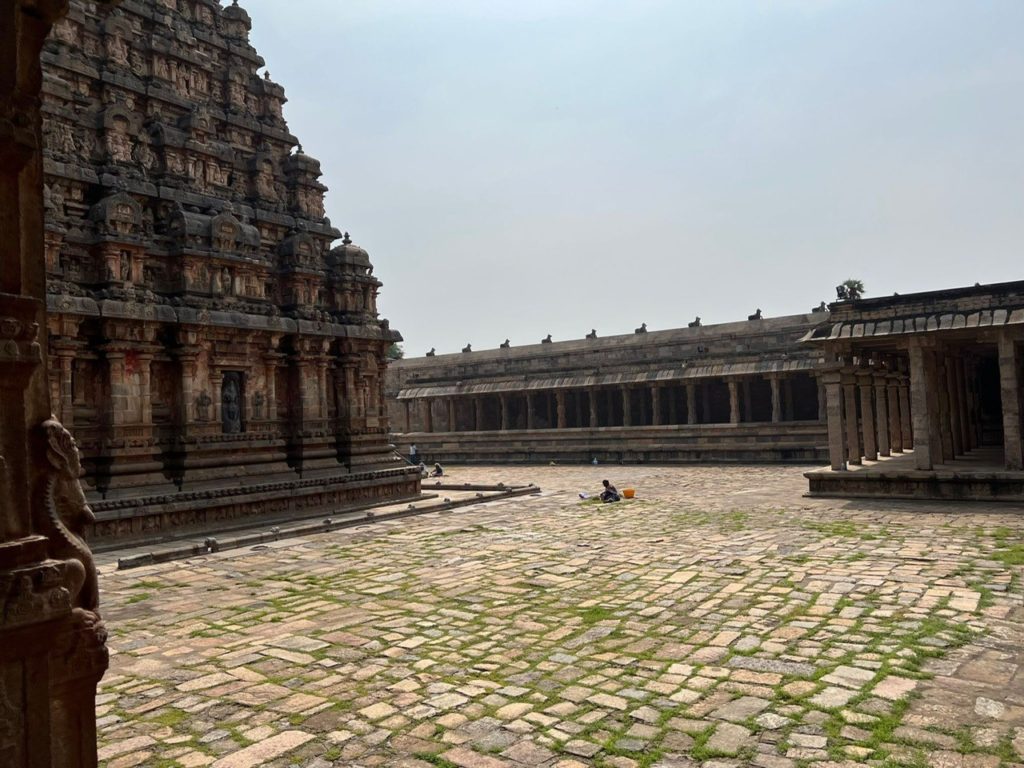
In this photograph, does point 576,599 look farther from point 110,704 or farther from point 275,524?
point 275,524

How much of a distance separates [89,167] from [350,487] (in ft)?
30.7

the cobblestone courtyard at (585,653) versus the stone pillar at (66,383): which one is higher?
the stone pillar at (66,383)

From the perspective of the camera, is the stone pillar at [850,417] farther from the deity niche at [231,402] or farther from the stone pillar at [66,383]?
the stone pillar at [66,383]

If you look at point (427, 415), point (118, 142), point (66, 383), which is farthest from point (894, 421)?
point (427, 415)

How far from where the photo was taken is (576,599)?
9.02 m

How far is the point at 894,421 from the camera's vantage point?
970 inches

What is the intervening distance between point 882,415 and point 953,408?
7.27 ft

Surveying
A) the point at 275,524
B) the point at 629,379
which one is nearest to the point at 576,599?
the point at 275,524

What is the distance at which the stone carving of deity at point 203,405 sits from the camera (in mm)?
16781

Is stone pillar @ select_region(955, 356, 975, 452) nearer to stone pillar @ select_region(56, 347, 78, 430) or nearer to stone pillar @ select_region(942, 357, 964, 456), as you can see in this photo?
stone pillar @ select_region(942, 357, 964, 456)

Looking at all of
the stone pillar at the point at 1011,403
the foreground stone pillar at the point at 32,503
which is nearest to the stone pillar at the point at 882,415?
the stone pillar at the point at 1011,403

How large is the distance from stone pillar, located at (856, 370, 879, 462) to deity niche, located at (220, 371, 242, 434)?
16233mm

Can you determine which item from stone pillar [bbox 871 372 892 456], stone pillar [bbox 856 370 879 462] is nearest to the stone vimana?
stone pillar [bbox 856 370 879 462]

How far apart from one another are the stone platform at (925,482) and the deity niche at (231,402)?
13.7 m
